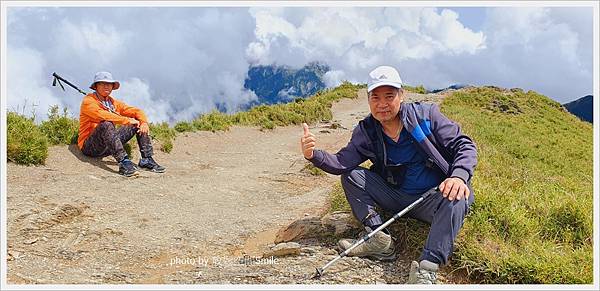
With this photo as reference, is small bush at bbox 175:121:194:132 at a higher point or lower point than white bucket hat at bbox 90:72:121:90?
higher

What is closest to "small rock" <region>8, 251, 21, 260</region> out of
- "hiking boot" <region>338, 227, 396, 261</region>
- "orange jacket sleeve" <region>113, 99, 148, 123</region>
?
"hiking boot" <region>338, 227, 396, 261</region>

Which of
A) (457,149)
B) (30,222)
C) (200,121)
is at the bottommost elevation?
(30,222)

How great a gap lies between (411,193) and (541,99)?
32.5 m

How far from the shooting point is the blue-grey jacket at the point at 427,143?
4.14 m

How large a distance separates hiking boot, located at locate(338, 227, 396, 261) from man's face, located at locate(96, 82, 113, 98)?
19.4 ft

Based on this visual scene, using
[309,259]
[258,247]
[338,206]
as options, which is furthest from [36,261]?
[338,206]

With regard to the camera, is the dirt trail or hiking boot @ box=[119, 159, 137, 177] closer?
the dirt trail

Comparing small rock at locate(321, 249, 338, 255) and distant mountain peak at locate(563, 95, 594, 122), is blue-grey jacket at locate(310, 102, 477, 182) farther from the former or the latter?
distant mountain peak at locate(563, 95, 594, 122)

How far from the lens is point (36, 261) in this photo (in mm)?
4688

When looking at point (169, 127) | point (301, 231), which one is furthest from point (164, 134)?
point (301, 231)

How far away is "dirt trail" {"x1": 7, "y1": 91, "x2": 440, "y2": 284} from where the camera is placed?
171 inches

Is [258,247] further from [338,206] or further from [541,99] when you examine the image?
[541,99]

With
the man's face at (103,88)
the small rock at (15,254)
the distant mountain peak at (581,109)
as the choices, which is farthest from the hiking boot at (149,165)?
the distant mountain peak at (581,109)

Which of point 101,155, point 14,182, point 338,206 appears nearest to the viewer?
point 338,206
